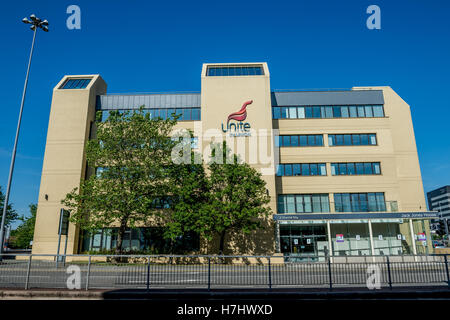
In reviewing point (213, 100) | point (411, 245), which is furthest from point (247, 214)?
point (411, 245)

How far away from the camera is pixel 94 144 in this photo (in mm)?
25109

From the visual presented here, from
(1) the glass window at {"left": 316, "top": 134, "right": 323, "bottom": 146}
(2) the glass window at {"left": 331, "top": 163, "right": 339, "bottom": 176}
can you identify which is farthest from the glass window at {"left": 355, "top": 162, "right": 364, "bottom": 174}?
(1) the glass window at {"left": 316, "top": 134, "right": 323, "bottom": 146}

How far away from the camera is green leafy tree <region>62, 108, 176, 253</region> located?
23.7 metres

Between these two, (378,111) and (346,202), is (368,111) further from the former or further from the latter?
(346,202)

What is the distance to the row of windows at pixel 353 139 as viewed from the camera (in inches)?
1251

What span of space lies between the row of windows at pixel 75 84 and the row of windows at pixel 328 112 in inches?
788

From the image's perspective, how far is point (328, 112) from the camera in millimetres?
32531

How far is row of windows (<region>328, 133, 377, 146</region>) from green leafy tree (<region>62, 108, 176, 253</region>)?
16.5 meters

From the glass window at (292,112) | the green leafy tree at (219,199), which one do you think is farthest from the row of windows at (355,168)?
the green leafy tree at (219,199)

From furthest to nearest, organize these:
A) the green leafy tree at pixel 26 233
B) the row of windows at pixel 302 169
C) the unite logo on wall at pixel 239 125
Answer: the green leafy tree at pixel 26 233
the row of windows at pixel 302 169
the unite logo on wall at pixel 239 125

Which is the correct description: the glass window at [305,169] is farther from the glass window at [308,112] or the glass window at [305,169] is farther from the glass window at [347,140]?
the glass window at [308,112]

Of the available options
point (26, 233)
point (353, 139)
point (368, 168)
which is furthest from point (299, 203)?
point (26, 233)

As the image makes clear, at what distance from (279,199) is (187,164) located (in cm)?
992

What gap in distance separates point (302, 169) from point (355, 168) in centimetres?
530
